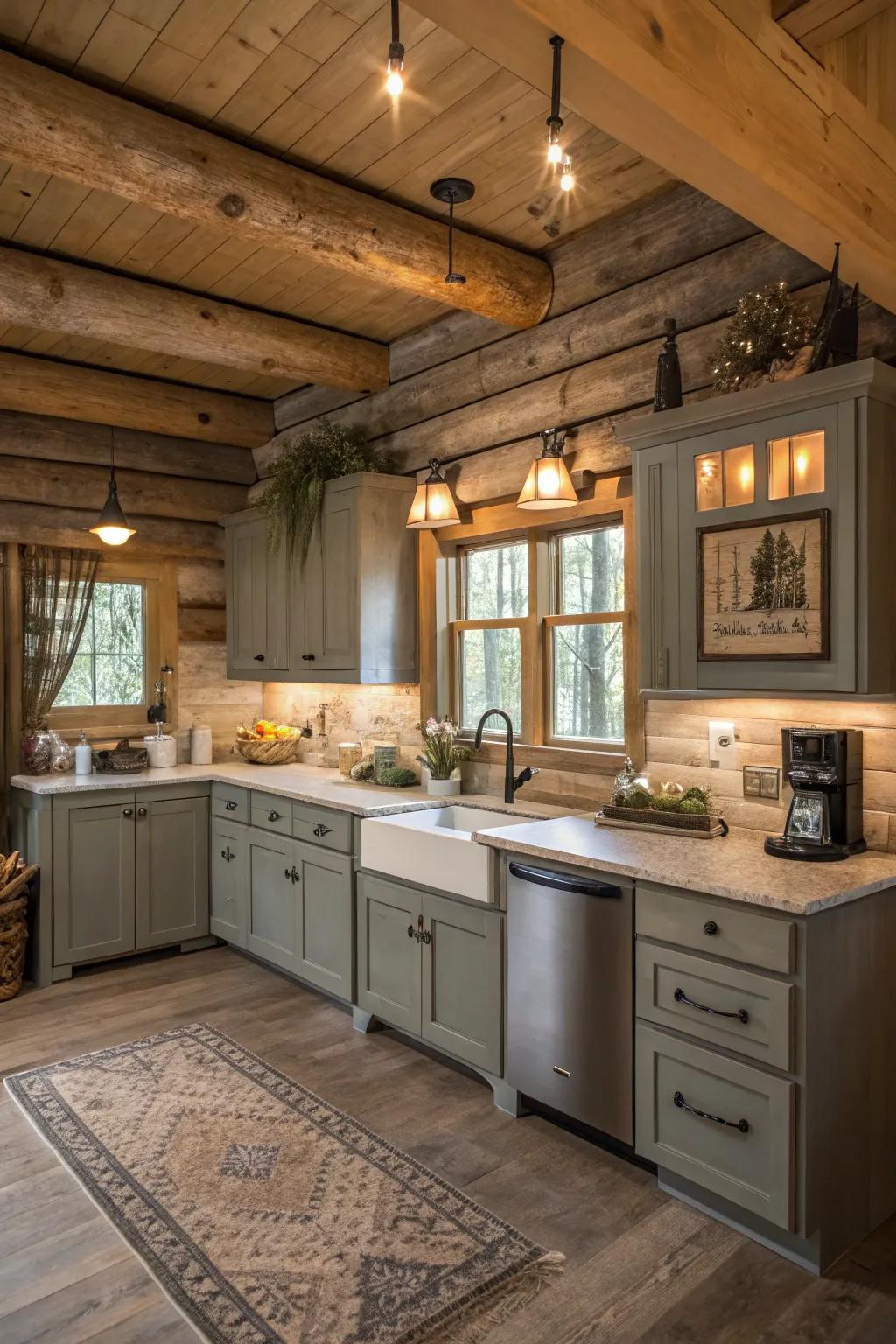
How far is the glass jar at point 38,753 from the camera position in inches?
185

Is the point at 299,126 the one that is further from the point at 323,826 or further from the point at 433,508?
the point at 323,826

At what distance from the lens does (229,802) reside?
4.62m

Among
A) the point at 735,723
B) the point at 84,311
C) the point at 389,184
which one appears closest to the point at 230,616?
the point at 84,311

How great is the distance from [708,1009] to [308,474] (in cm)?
318

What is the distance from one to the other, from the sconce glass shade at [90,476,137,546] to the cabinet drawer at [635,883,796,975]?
331 centimetres

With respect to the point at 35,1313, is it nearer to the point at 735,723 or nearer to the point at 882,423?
the point at 735,723

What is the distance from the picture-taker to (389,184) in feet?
10.4

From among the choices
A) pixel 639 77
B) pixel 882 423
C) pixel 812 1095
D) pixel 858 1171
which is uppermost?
pixel 639 77

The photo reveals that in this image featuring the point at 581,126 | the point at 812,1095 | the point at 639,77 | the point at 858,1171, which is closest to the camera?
the point at 639,77

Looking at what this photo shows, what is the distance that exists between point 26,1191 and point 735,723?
8.35 ft

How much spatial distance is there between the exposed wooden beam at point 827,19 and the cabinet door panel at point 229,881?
3725 mm

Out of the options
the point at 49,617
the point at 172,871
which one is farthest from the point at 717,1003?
the point at 49,617

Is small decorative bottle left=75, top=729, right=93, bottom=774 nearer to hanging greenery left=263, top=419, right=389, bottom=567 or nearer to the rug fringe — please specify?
hanging greenery left=263, top=419, right=389, bottom=567

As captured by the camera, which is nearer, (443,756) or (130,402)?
(443,756)
